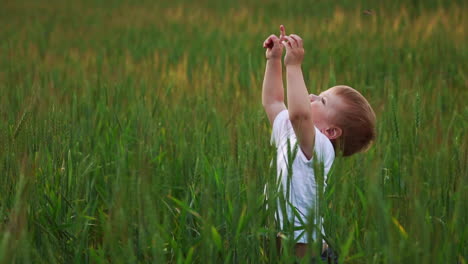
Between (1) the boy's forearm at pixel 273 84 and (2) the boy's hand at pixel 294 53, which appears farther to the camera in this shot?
(1) the boy's forearm at pixel 273 84

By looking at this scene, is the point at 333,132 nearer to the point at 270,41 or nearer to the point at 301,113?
the point at 301,113

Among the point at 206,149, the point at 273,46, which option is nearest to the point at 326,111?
the point at 273,46

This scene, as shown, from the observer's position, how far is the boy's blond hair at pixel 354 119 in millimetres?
1939

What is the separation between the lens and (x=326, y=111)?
1965mm

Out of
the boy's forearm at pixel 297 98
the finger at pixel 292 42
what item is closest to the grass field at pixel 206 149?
the boy's forearm at pixel 297 98

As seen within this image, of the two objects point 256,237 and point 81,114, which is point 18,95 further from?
point 256,237

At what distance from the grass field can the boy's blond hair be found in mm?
83

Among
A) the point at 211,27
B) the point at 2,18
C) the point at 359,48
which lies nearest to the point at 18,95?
the point at 359,48

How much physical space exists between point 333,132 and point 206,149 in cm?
60

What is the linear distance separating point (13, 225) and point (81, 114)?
1729 millimetres

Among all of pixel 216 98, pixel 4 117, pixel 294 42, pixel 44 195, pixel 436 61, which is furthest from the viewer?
pixel 436 61

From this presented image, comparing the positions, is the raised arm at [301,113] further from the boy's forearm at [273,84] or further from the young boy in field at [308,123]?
the boy's forearm at [273,84]

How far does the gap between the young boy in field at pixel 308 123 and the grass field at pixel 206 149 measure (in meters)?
0.08

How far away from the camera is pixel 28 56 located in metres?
5.02
